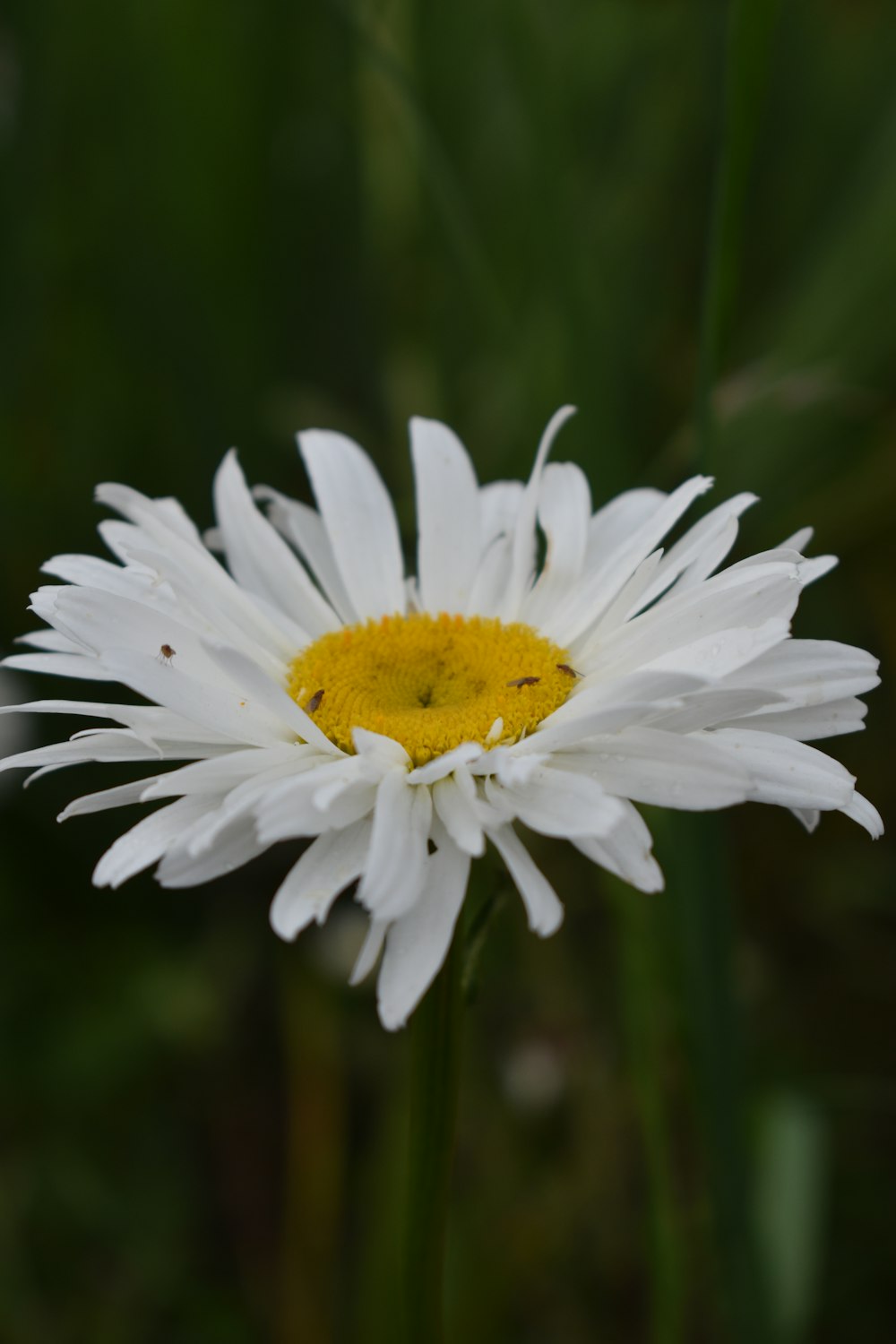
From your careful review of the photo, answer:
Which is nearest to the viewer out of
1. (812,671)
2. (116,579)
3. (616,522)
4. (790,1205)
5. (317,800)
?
(317,800)

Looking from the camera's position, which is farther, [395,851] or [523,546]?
[523,546]

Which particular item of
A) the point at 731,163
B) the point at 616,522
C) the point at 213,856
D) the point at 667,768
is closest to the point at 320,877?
the point at 213,856

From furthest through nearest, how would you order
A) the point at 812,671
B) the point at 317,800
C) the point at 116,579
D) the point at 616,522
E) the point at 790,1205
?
the point at 790,1205 < the point at 616,522 < the point at 116,579 < the point at 812,671 < the point at 317,800

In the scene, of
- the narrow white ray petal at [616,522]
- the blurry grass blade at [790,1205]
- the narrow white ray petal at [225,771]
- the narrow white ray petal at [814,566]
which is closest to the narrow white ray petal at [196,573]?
the narrow white ray petal at [225,771]

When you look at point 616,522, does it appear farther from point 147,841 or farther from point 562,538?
point 147,841

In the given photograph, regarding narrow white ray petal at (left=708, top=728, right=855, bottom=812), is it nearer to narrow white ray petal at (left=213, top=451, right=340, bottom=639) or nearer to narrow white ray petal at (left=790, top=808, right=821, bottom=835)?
narrow white ray petal at (left=790, top=808, right=821, bottom=835)

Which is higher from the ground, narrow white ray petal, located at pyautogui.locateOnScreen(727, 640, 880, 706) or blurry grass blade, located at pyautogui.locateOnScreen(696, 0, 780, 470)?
blurry grass blade, located at pyautogui.locateOnScreen(696, 0, 780, 470)

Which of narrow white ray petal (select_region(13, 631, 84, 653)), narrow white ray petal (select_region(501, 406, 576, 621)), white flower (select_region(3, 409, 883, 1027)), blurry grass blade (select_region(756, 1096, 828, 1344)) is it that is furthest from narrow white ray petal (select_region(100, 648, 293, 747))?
blurry grass blade (select_region(756, 1096, 828, 1344))
